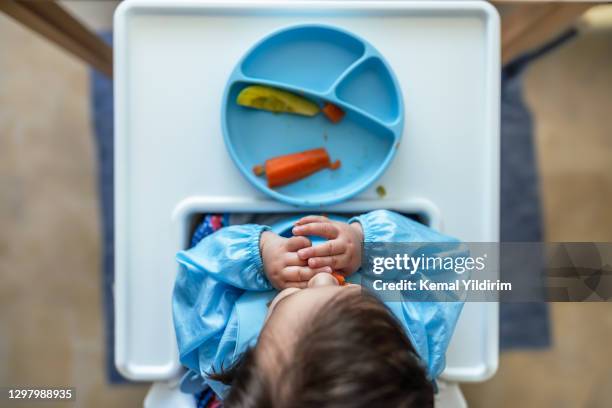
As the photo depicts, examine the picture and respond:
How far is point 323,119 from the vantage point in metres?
0.60

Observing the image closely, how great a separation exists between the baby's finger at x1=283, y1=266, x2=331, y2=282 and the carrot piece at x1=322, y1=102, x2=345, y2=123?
0.56 feet

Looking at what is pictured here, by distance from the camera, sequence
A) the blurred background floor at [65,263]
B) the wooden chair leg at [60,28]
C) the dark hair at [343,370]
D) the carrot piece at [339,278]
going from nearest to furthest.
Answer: the dark hair at [343,370] → the carrot piece at [339,278] → the wooden chair leg at [60,28] → the blurred background floor at [65,263]

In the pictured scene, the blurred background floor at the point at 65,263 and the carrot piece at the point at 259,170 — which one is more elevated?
the carrot piece at the point at 259,170

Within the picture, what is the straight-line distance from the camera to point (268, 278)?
56 centimetres

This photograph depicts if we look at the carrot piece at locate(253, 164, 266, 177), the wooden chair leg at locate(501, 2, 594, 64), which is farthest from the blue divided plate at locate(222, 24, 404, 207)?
the wooden chair leg at locate(501, 2, 594, 64)

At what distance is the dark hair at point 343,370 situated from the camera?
0.42m

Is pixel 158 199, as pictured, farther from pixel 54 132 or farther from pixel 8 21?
pixel 8 21

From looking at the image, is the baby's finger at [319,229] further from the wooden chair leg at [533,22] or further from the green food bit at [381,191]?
the wooden chair leg at [533,22]

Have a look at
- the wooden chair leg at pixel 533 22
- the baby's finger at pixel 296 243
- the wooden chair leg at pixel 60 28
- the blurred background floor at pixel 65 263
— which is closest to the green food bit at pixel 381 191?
the baby's finger at pixel 296 243

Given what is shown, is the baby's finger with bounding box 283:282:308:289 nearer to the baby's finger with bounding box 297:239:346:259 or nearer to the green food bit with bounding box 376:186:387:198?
the baby's finger with bounding box 297:239:346:259

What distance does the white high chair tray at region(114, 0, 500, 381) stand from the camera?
582 mm

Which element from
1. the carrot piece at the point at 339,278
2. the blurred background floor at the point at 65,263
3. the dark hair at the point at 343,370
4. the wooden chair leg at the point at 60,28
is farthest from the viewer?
the blurred background floor at the point at 65,263

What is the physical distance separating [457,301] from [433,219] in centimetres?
9

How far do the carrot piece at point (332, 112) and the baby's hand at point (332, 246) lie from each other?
0.11 metres
